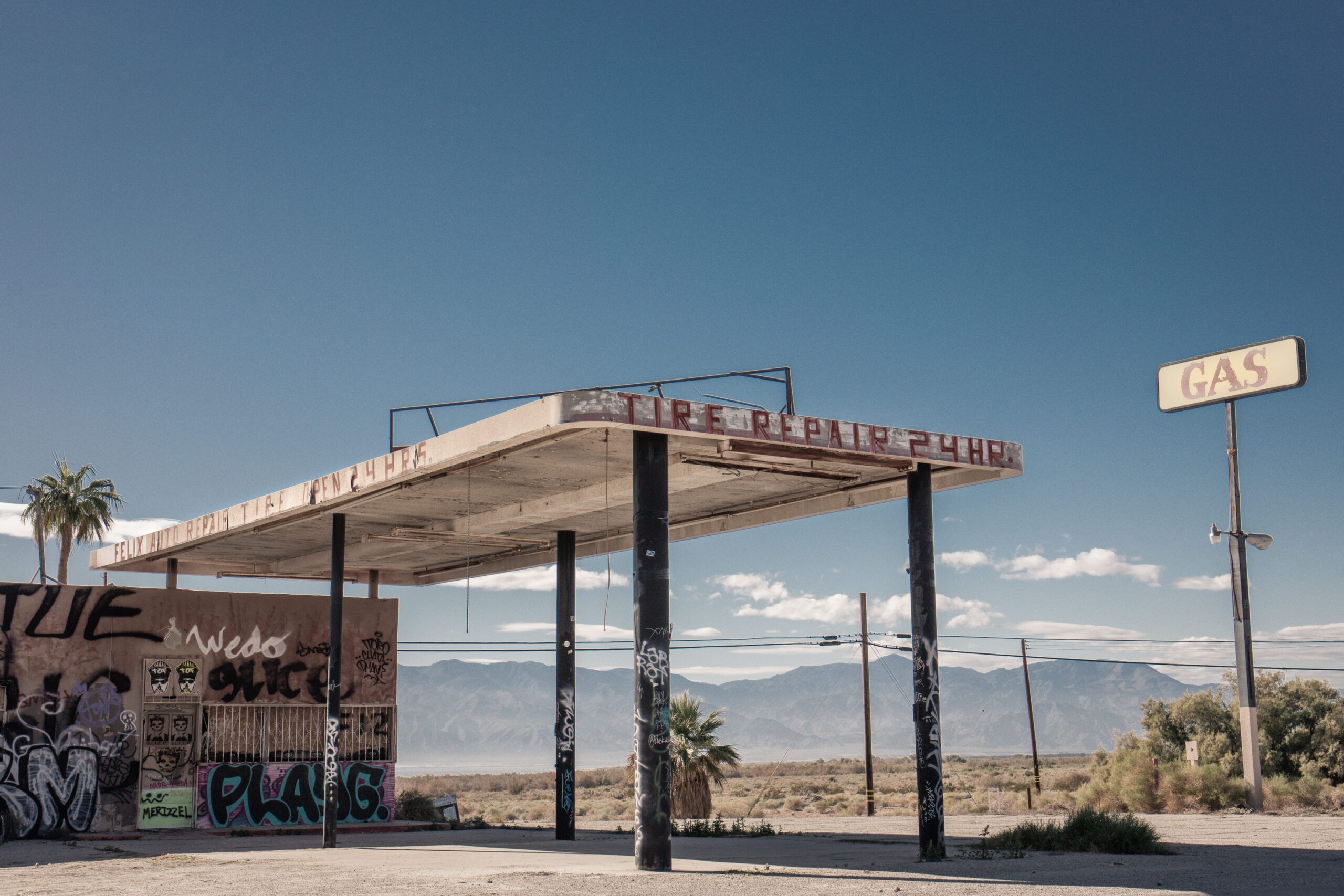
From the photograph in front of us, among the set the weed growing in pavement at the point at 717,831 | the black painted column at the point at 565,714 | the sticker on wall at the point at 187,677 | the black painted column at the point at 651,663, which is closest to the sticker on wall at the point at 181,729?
the sticker on wall at the point at 187,677

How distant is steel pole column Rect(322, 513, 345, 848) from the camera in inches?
809

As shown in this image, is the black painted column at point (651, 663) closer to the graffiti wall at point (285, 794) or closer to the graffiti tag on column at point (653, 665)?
the graffiti tag on column at point (653, 665)

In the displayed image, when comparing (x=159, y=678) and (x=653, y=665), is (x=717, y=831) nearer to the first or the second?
(x=653, y=665)

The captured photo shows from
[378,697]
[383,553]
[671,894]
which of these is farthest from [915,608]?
[378,697]

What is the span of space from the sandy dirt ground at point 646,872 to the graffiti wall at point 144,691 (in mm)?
1142

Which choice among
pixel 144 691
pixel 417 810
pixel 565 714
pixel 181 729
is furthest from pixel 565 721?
pixel 417 810

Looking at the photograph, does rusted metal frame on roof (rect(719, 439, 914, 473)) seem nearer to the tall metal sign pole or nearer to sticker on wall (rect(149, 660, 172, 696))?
sticker on wall (rect(149, 660, 172, 696))

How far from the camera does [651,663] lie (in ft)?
48.1

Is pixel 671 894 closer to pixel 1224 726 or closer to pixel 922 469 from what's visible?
pixel 922 469

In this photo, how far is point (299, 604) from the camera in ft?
88.7

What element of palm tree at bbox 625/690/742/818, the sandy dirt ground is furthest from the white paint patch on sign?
palm tree at bbox 625/690/742/818

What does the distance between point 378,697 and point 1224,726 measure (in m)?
26.5

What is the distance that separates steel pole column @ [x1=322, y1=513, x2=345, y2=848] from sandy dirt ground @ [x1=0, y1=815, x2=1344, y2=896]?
703 millimetres

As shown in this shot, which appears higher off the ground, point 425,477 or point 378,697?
point 425,477
